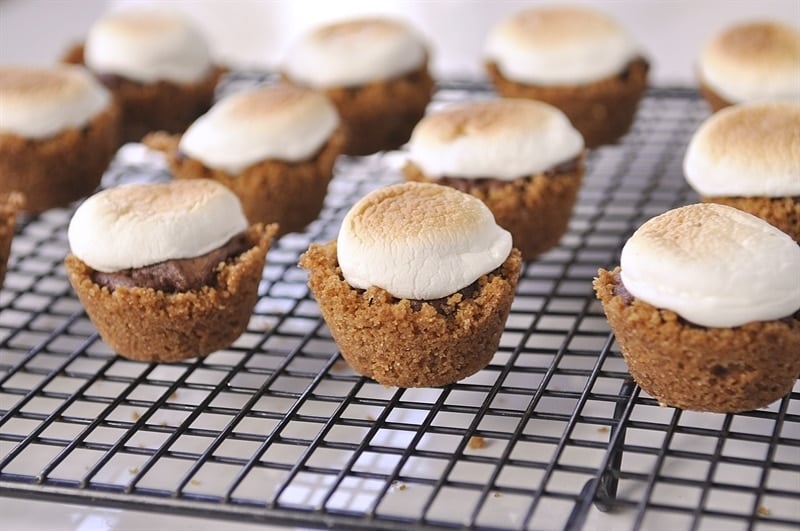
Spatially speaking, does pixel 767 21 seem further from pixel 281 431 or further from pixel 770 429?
pixel 281 431

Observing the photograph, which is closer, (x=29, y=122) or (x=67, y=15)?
(x=29, y=122)

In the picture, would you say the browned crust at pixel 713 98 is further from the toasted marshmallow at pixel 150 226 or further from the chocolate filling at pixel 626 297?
the toasted marshmallow at pixel 150 226

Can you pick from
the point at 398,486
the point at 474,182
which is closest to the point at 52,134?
the point at 474,182

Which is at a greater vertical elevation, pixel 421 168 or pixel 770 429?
pixel 421 168

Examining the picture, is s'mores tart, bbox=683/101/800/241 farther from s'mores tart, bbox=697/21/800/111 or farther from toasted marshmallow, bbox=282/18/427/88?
toasted marshmallow, bbox=282/18/427/88

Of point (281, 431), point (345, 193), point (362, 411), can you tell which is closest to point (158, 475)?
point (281, 431)

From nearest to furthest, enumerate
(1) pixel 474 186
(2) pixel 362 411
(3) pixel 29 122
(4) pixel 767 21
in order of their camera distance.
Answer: (2) pixel 362 411 → (1) pixel 474 186 → (3) pixel 29 122 → (4) pixel 767 21

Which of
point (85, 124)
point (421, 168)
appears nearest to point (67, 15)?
point (85, 124)

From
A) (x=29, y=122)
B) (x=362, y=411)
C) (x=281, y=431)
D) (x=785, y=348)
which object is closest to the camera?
(x=785, y=348)
